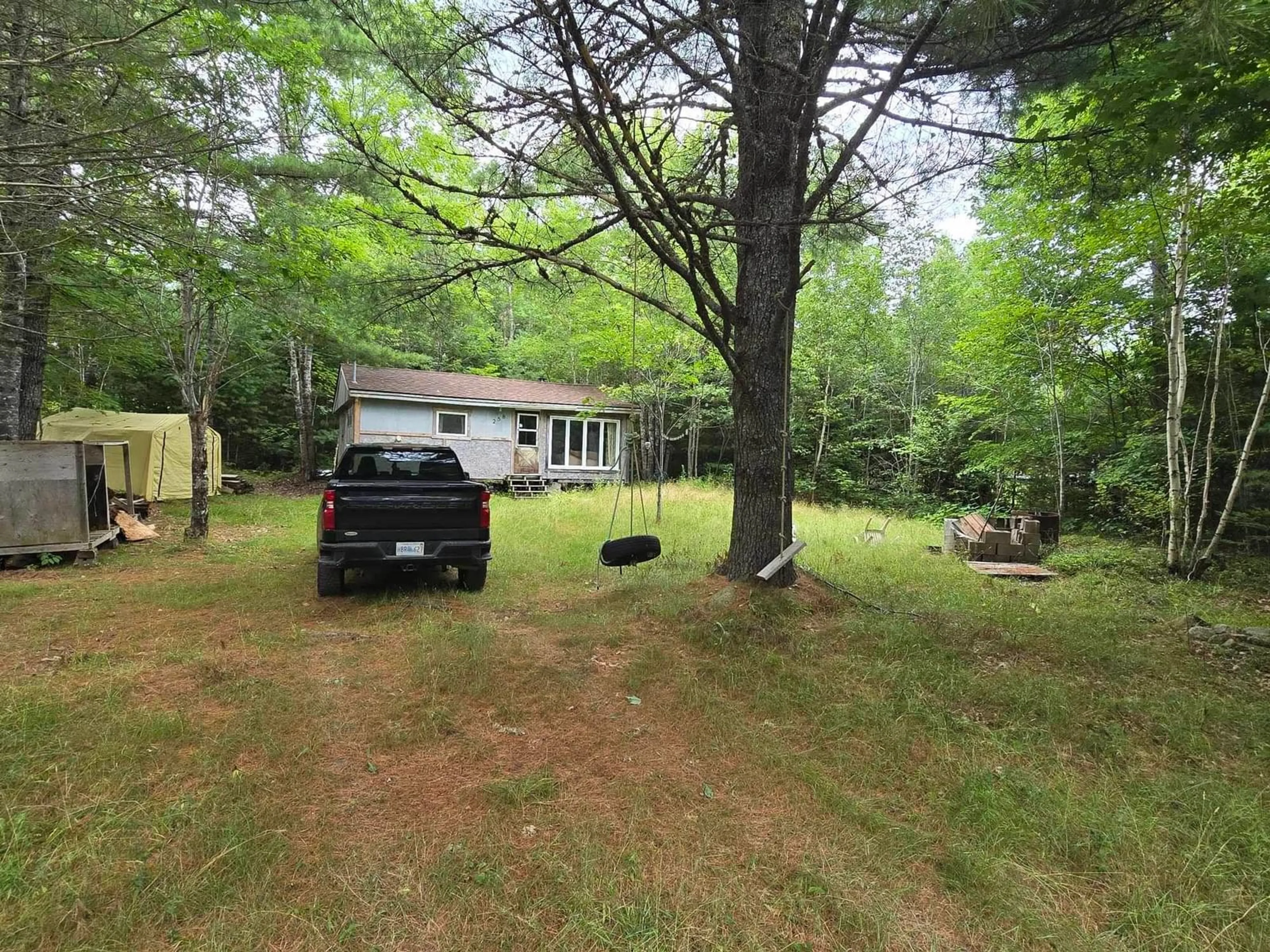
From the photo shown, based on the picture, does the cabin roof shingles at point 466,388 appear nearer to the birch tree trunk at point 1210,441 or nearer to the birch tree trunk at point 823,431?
the birch tree trunk at point 823,431

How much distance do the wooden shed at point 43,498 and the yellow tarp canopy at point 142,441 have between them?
5.09 metres

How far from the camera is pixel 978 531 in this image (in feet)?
30.2

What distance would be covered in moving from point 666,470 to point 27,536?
18953 mm

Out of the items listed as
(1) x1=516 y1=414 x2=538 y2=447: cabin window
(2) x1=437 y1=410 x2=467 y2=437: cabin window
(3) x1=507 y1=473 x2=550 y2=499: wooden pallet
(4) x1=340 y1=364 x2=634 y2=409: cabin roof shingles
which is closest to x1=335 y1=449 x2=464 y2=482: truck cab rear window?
(3) x1=507 y1=473 x2=550 y2=499: wooden pallet

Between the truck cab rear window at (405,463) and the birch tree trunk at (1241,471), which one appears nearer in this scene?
the birch tree trunk at (1241,471)

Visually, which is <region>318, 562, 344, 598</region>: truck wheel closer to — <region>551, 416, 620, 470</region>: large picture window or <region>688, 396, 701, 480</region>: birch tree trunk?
<region>551, 416, 620, 470</region>: large picture window

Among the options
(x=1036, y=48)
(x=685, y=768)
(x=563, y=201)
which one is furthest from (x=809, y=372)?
(x=685, y=768)

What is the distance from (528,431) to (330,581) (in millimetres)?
12599

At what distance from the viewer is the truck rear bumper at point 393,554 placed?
17.4ft

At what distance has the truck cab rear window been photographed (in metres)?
6.88

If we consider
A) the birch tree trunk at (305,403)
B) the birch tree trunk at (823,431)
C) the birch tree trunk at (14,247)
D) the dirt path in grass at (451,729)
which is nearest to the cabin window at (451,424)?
the birch tree trunk at (305,403)

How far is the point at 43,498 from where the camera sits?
6785mm

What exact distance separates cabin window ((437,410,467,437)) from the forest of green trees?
3639mm

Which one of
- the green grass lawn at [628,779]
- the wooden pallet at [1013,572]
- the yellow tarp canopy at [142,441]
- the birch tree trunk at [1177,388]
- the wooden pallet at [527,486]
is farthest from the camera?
the wooden pallet at [527,486]
